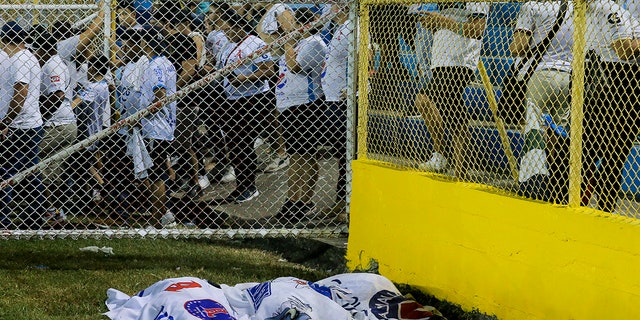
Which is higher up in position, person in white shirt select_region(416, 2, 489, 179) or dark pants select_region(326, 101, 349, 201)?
person in white shirt select_region(416, 2, 489, 179)

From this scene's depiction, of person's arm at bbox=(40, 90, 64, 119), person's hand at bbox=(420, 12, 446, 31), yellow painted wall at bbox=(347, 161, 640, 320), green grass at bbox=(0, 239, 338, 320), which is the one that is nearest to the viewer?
yellow painted wall at bbox=(347, 161, 640, 320)

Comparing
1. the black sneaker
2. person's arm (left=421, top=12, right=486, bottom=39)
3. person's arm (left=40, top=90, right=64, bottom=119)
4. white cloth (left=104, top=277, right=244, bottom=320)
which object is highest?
person's arm (left=421, top=12, right=486, bottom=39)

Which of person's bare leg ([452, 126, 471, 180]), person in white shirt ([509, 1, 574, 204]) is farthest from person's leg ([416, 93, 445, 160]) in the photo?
person in white shirt ([509, 1, 574, 204])

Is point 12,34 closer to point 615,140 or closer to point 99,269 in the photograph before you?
point 99,269

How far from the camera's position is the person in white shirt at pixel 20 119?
8.55m

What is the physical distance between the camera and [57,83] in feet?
30.9

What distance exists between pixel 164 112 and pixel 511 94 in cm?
419

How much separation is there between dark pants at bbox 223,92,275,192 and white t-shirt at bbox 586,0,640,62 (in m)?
4.21

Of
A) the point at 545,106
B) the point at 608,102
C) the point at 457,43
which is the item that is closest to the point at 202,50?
the point at 457,43

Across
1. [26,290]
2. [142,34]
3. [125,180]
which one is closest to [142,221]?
[125,180]

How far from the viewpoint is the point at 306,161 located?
8773mm

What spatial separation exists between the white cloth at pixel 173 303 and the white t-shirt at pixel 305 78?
3.02 m

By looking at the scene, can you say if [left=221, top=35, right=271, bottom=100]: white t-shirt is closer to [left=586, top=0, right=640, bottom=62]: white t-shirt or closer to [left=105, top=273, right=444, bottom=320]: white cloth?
[left=105, top=273, right=444, bottom=320]: white cloth

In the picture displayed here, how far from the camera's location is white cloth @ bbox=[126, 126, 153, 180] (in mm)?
9094
